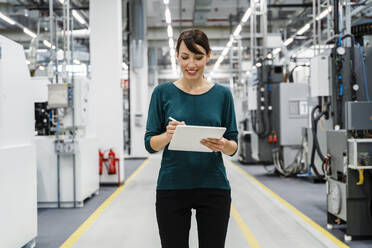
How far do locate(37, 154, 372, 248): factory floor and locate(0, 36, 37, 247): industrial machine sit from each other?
22.3 inches

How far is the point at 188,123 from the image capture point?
5.15ft

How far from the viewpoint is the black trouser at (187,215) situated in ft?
5.07

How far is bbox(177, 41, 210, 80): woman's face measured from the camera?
1.55 metres

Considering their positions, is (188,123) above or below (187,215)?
above

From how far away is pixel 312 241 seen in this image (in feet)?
13.0

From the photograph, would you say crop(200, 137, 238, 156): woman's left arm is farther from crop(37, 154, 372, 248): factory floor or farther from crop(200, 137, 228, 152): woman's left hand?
crop(37, 154, 372, 248): factory floor

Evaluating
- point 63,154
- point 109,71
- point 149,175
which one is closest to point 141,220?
point 63,154

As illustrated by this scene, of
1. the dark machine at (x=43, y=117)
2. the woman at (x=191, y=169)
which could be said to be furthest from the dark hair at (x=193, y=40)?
the dark machine at (x=43, y=117)

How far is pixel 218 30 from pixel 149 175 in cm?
843

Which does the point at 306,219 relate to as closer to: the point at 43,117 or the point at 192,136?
the point at 192,136

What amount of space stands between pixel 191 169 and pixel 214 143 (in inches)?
5.9

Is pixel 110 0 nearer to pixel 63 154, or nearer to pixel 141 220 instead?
pixel 63 154

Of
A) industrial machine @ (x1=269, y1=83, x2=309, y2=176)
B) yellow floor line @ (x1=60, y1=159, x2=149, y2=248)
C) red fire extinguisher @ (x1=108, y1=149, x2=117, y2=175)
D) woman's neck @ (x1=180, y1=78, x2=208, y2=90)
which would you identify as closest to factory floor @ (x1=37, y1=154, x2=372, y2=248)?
yellow floor line @ (x1=60, y1=159, x2=149, y2=248)

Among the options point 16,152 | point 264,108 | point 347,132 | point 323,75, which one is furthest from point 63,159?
point 264,108
